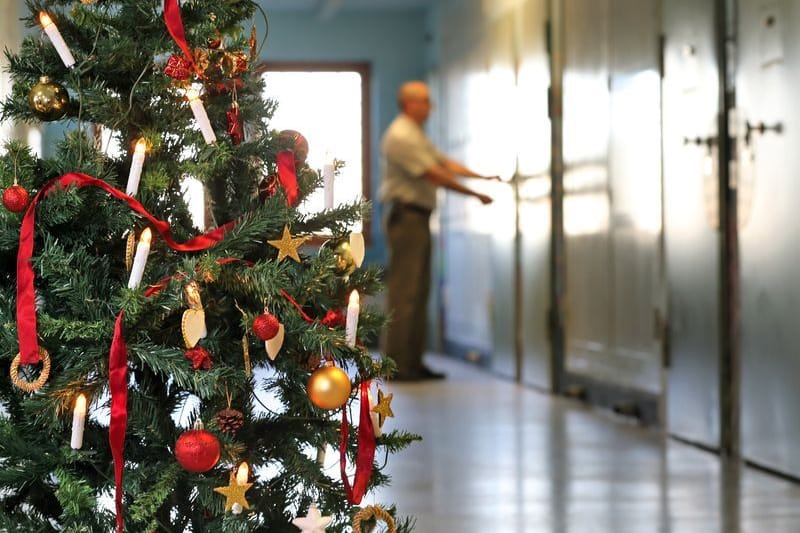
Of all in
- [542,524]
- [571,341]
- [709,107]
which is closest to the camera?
[542,524]

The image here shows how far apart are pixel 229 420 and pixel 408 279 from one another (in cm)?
454

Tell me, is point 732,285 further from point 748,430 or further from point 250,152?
point 250,152

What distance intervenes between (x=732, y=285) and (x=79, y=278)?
2.50m

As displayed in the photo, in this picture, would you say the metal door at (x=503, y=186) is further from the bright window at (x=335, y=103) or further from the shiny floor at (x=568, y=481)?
the bright window at (x=335, y=103)

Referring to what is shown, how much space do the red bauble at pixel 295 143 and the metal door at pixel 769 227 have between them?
1.78 m

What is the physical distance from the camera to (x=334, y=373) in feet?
6.13

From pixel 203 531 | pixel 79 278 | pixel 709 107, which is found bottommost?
pixel 203 531

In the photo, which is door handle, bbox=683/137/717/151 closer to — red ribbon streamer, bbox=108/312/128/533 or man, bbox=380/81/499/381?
man, bbox=380/81/499/381

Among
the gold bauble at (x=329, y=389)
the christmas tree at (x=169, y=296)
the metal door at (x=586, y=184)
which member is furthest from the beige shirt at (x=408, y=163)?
the gold bauble at (x=329, y=389)

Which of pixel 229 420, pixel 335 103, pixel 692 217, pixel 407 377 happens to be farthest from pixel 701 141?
pixel 335 103

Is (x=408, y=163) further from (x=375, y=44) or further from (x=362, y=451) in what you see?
(x=362, y=451)

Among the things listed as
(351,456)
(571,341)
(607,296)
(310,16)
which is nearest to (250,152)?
(351,456)

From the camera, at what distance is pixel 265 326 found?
181 cm

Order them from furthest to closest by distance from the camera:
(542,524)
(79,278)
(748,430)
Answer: (748,430)
(542,524)
(79,278)
